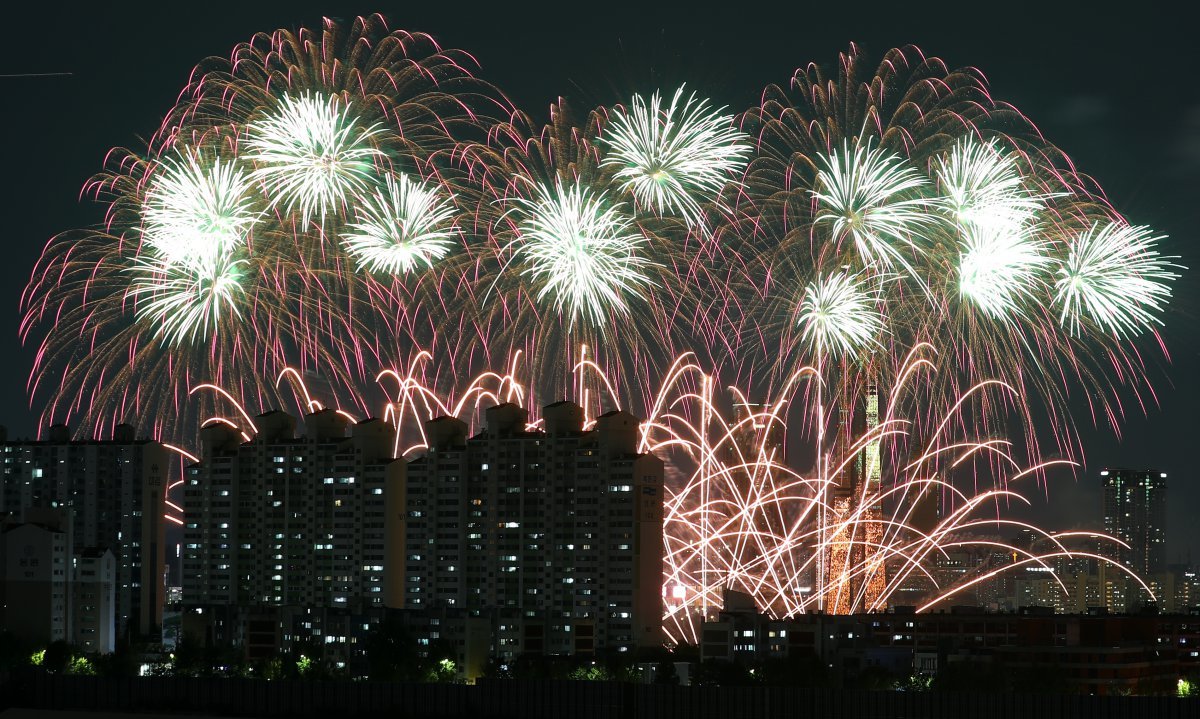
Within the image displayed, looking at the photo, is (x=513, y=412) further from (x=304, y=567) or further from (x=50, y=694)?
→ (x=50, y=694)

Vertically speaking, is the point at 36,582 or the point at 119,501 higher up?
the point at 119,501

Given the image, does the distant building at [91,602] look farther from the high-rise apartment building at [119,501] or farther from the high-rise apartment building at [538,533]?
the high-rise apartment building at [538,533]

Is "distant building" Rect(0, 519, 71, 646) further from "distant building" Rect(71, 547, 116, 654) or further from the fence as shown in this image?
the fence

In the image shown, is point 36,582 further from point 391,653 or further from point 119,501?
point 391,653

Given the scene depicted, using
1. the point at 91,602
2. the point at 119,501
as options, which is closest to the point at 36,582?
the point at 91,602

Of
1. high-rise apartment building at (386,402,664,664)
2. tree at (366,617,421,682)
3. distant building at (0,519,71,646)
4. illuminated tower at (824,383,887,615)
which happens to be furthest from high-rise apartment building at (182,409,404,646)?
illuminated tower at (824,383,887,615)

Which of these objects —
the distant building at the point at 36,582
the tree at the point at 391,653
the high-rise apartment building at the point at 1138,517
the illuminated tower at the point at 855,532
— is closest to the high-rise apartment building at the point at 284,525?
the tree at the point at 391,653

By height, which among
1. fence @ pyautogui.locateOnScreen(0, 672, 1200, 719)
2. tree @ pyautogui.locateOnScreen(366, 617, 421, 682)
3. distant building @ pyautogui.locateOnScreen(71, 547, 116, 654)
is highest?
distant building @ pyautogui.locateOnScreen(71, 547, 116, 654)
